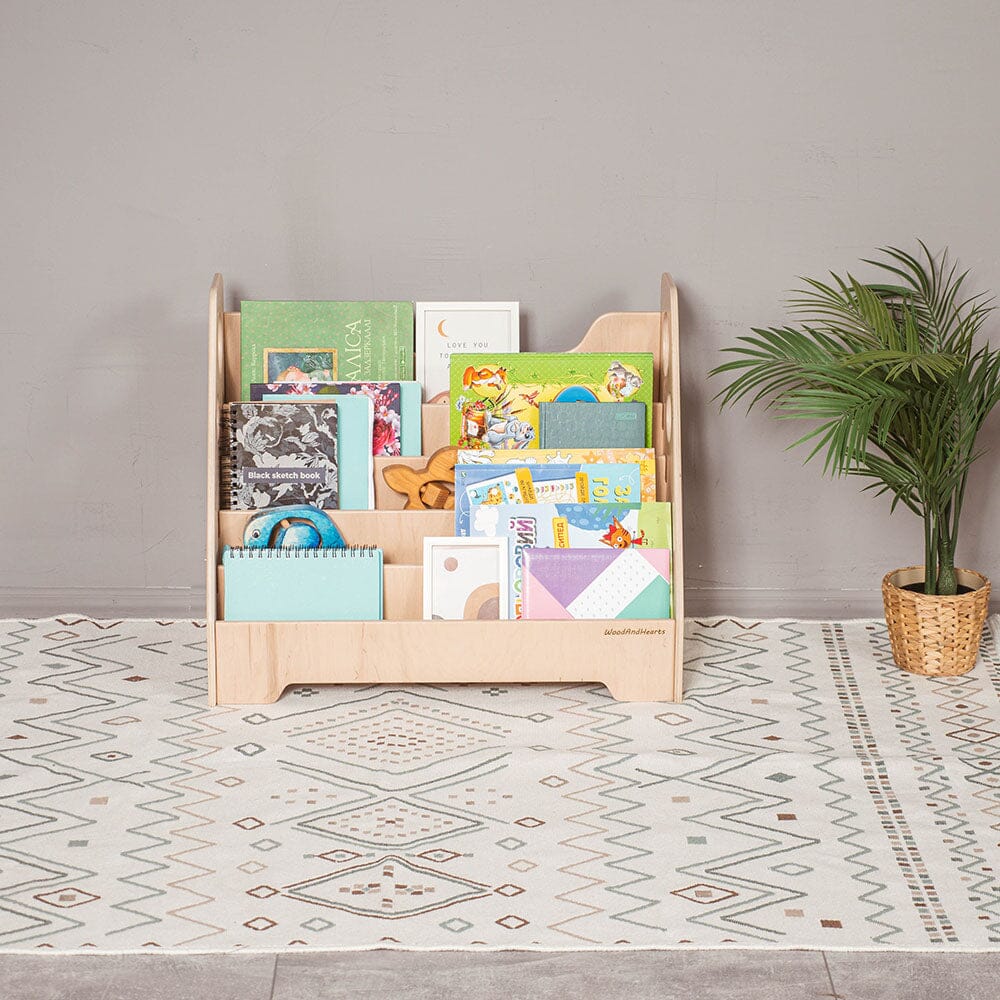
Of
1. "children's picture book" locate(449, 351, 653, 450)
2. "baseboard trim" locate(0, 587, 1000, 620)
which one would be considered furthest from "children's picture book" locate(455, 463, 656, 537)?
"baseboard trim" locate(0, 587, 1000, 620)

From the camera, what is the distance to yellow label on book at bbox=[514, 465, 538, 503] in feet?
9.05

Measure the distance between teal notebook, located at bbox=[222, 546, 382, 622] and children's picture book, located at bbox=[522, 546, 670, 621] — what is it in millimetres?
317

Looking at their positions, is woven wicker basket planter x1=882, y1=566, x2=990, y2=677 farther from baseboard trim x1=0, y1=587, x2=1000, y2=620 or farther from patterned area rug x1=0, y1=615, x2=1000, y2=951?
baseboard trim x1=0, y1=587, x2=1000, y2=620

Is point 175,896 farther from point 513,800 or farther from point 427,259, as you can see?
point 427,259

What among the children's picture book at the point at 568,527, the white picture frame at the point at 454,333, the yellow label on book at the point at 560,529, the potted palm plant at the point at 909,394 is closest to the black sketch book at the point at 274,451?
the white picture frame at the point at 454,333

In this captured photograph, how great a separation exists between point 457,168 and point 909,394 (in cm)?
109

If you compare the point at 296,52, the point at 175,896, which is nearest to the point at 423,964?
the point at 175,896

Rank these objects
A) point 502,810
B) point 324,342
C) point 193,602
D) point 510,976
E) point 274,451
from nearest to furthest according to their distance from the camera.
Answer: point 510,976 < point 502,810 < point 274,451 < point 324,342 < point 193,602

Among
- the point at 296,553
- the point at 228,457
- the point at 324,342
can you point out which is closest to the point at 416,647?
the point at 296,553

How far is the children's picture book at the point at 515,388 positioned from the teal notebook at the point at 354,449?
12cm

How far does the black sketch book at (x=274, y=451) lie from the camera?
2816mm

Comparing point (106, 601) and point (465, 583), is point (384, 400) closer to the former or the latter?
point (465, 583)

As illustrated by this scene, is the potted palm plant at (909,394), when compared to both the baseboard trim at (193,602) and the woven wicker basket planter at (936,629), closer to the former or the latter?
the woven wicker basket planter at (936,629)

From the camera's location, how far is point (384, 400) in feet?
9.52
